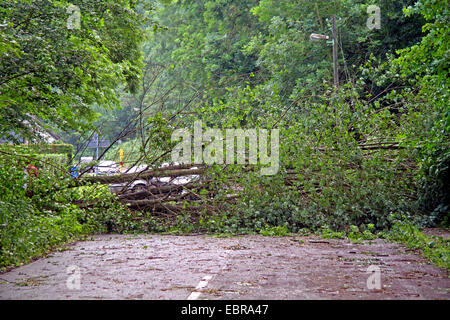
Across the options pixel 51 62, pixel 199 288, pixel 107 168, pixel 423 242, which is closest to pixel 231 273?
pixel 199 288

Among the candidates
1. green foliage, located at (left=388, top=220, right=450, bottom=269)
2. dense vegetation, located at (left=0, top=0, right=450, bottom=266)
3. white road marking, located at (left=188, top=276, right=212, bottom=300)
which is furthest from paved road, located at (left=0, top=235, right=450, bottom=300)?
dense vegetation, located at (left=0, top=0, right=450, bottom=266)

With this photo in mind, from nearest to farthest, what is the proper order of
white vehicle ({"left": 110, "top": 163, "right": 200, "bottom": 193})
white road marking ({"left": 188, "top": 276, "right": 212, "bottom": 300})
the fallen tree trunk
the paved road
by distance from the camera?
white road marking ({"left": 188, "top": 276, "right": 212, "bottom": 300})
the paved road
the fallen tree trunk
white vehicle ({"left": 110, "top": 163, "right": 200, "bottom": 193})

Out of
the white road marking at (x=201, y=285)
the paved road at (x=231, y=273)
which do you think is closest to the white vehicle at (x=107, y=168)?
the paved road at (x=231, y=273)

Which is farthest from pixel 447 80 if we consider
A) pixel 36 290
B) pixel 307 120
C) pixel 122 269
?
pixel 36 290

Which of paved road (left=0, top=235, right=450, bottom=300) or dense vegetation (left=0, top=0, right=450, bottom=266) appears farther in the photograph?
dense vegetation (left=0, top=0, right=450, bottom=266)

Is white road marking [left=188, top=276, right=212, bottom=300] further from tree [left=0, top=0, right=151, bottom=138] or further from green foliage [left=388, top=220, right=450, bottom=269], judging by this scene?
tree [left=0, top=0, right=151, bottom=138]

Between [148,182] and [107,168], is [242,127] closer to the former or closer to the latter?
[148,182]

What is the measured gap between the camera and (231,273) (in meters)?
7.45

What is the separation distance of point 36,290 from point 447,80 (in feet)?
27.4

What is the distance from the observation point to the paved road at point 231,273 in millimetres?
6156

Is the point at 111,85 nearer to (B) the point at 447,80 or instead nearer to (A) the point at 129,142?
(A) the point at 129,142

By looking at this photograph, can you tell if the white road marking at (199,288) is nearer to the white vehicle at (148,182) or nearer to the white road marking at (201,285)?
the white road marking at (201,285)

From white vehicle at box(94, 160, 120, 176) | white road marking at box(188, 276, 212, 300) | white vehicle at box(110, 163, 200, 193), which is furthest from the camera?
white vehicle at box(94, 160, 120, 176)

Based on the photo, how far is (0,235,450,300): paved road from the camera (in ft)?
20.2
